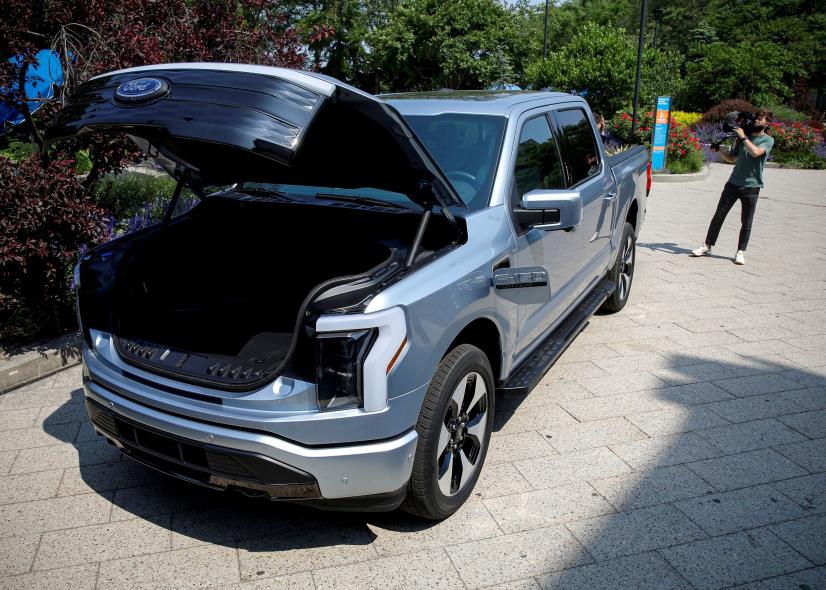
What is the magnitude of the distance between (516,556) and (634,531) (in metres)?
0.61

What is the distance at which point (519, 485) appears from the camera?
354 cm

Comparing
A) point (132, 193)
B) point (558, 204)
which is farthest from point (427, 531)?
point (132, 193)

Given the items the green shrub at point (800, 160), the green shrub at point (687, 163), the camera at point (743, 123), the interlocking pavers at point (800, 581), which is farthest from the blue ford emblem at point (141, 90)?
the green shrub at point (800, 160)

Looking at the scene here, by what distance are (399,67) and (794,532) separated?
27.9 m

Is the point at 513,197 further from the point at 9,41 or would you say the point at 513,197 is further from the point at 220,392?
the point at 9,41

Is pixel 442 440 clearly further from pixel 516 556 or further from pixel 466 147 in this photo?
pixel 466 147

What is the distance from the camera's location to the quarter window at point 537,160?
12.8ft

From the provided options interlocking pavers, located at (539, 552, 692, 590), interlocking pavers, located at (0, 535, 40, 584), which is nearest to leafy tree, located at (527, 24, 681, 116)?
interlocking pavers, located at (539, 552, 692, 590)

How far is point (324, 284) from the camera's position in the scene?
2631mm

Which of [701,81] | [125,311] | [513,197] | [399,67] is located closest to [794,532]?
[513,197]

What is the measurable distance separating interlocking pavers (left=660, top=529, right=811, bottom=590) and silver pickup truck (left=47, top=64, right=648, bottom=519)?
3.38 ft

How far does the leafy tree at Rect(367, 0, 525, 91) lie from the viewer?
26828 mm

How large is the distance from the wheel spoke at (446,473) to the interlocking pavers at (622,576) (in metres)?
0.56

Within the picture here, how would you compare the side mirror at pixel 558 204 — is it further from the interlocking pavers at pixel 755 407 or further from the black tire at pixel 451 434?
the interlocking pavers at pixel 755 407
